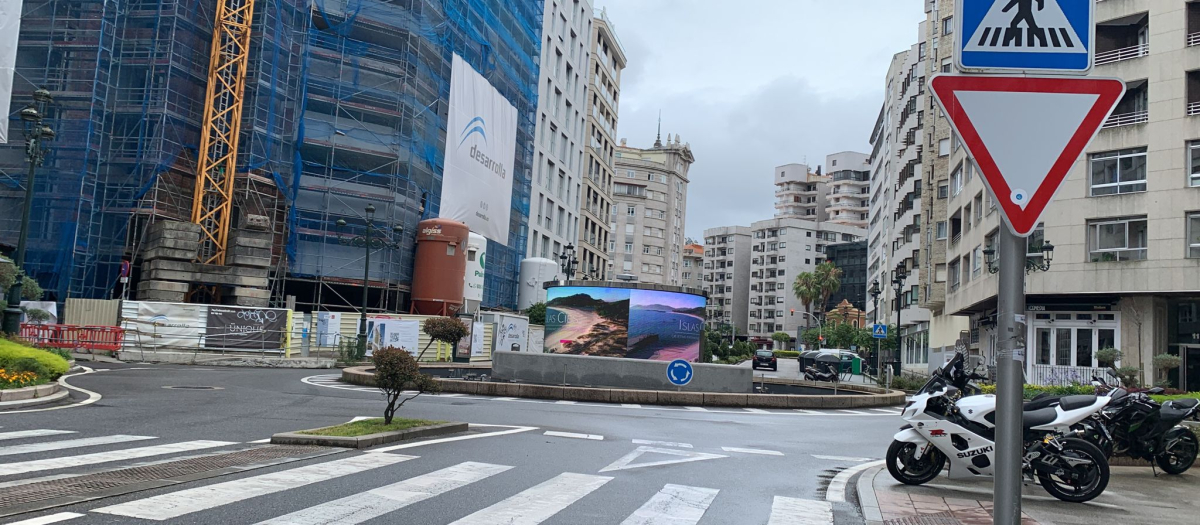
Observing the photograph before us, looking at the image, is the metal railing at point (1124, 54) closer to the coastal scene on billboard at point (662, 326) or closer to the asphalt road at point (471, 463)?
the coastal scene on billboard at point (662, 326)

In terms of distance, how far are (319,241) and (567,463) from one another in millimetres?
33739

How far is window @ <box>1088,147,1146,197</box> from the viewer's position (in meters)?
31.1

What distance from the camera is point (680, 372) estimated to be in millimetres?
22703

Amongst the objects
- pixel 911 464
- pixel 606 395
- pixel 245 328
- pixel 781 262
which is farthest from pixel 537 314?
pixel 781 262

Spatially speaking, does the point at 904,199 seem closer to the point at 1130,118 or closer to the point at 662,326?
the point at 1130,118

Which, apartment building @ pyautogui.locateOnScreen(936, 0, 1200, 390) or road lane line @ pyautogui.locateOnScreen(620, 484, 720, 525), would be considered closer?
road lane line @ pyautogui.locateOnScreen(620, 484, 720, 525)

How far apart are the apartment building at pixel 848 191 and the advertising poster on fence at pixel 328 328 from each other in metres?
111

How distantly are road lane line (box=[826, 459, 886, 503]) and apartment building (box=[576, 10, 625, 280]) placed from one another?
64325 millimetres

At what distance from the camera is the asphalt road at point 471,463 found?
689 cm

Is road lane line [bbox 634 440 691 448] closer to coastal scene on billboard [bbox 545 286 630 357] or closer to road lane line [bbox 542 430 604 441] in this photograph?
road lane line [bbox 542 430 604 441]

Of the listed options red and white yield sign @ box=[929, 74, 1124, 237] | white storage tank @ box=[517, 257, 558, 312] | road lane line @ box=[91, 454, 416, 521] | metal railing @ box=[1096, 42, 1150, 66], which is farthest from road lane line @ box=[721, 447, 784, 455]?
white storage tank @ box=[517, 257, 558, 312]

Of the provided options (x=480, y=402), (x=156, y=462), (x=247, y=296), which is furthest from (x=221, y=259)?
(x=156, y=462)

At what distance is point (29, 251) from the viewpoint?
1342 inches

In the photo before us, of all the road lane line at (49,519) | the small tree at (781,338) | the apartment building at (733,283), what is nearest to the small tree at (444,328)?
the road lane line at (49,519)
